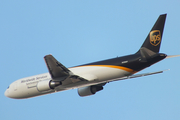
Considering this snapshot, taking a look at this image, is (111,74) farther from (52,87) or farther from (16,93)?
(16,93)

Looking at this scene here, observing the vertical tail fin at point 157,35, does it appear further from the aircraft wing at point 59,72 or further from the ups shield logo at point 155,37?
the aircraft wing at point 59,72

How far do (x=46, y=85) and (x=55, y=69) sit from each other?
2263mm

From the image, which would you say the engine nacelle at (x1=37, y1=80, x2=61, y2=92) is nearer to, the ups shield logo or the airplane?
the airplane

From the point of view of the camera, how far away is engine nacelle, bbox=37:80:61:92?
88.0ft

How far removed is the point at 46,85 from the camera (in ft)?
88.8

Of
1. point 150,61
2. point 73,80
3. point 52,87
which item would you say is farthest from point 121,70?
point 52,87

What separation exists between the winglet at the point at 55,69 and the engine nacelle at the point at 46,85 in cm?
49

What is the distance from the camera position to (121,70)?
26.4m

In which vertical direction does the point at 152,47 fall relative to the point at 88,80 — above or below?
above

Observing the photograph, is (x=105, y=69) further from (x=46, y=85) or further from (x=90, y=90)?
(x=46, y=85)

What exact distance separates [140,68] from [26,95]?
11997 mm

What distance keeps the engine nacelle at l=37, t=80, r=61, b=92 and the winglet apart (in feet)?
1.60

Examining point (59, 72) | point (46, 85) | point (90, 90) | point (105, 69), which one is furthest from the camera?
point (90, 90)

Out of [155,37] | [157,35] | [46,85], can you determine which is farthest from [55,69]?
[157,35]
